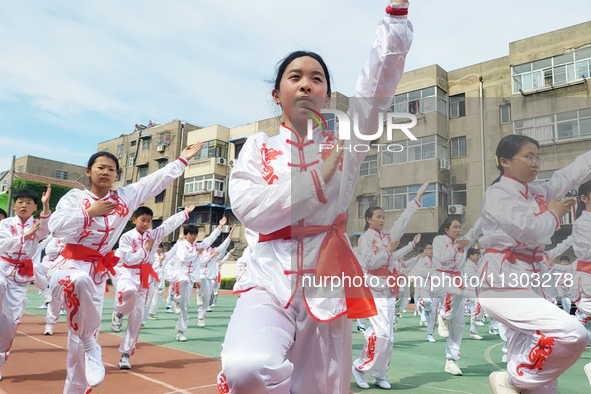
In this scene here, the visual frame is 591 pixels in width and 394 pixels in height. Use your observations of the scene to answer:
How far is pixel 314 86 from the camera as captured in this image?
7.81 ft

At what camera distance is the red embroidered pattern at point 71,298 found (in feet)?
12.6

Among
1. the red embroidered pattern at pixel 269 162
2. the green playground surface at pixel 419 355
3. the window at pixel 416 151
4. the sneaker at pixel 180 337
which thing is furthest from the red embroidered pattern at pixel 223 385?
the sneaker at pixel 180 337

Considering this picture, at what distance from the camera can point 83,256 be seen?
13.6 feet

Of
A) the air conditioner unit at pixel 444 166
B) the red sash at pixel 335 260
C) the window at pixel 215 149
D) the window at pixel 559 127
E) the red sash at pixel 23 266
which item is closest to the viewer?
the red sash at pixel 335 260

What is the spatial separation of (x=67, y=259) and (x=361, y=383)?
330cm

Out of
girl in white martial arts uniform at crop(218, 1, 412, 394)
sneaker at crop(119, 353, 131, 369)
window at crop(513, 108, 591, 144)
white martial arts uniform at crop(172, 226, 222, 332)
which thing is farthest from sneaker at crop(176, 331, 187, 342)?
girl in white martial arts uniform at crop(218, 1, 412, 394)

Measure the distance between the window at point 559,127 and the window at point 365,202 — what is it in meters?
2.33

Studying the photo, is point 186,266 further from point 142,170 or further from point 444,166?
point 142,170

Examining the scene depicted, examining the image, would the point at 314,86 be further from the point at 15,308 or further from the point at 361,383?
the point at 15,308

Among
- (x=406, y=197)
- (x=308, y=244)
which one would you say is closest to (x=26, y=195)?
(x=406, y=197)

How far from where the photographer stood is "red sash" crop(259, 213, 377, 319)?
6.82 feet

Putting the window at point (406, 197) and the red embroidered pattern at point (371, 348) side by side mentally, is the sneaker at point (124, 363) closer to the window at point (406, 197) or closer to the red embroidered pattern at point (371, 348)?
the red embroidered pattern at point (371, 348)

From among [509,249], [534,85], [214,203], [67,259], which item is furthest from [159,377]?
[214,203]

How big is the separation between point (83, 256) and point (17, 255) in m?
2.82
